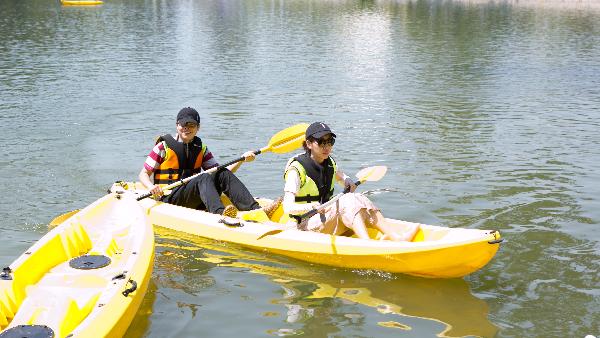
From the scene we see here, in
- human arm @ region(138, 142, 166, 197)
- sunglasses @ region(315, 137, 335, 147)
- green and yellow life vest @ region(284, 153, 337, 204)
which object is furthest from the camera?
human arm @ region(138, 142, 166, 197)

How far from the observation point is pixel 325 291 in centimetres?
661

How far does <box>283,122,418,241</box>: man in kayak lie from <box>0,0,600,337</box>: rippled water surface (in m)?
0.33

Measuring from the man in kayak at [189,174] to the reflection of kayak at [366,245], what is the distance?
10.0 inches

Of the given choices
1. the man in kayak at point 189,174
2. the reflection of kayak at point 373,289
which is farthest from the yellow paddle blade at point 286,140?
the reflection of kayak at point 373,289

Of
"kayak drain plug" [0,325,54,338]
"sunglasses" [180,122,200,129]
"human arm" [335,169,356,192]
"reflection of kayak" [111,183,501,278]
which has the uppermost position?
"sunglasses" [180,122,200,129]

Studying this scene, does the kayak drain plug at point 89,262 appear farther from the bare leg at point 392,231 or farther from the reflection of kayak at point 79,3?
the reflection of kayak at point 79,3

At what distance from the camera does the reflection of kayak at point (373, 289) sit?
19.9 feet

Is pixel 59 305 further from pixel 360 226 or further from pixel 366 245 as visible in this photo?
pixel 360 226

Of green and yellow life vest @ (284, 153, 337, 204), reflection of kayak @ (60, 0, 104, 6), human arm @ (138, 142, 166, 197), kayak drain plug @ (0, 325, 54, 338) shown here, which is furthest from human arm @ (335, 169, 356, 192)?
reflection of kayak @ (60, 0, 104, 6)

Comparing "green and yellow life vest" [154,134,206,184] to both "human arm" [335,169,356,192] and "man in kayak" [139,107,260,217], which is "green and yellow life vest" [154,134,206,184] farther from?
"human arm" [335,169,356,192]

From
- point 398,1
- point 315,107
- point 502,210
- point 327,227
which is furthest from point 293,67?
point 398,1

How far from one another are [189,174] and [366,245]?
8.32 ft

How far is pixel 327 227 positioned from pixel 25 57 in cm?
1706

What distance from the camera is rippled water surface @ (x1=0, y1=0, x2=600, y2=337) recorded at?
6.30 meters
